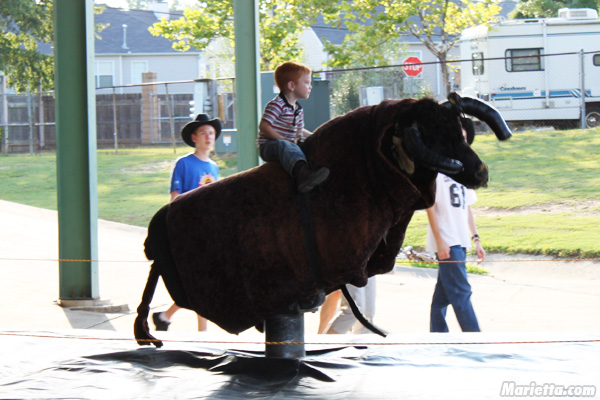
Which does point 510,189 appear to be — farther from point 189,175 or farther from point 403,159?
point 403,159

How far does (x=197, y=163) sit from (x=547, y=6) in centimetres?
2546

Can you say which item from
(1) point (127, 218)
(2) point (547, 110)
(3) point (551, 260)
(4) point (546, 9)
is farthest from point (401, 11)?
(4) point (546, 9)

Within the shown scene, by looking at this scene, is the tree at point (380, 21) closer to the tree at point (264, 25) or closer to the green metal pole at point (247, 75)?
the tree at point (264, 25)

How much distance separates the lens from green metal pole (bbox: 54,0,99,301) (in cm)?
659

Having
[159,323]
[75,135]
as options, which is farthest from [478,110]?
[75,135]

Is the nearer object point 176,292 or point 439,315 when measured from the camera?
point 176,292

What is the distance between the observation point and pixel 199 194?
347cm

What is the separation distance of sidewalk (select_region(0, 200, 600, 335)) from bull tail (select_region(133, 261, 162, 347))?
1.61 metres

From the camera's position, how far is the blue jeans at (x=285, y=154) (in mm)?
3256

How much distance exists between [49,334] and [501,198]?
38.0 feet

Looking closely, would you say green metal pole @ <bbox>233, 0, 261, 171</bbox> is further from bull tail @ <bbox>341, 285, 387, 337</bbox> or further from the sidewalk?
bull tail @ <bbox>341, 285, 387, 337</bbox>

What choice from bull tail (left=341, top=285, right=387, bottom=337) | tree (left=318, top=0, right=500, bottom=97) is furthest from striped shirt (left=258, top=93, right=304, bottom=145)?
tree (left=318, top=0, right=500, bottom=97)

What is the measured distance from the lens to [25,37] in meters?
24.7

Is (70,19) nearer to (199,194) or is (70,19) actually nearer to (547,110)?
(199,194)
